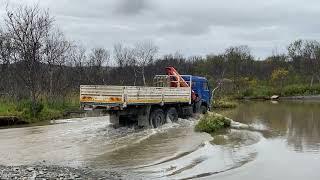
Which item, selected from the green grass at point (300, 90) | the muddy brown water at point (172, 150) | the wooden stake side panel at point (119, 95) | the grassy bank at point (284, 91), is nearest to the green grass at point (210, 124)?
the muddy brown water at point (172, 150)

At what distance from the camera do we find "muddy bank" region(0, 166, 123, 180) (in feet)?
39.2

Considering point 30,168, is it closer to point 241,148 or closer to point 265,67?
point 241,148

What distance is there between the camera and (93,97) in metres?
21.5

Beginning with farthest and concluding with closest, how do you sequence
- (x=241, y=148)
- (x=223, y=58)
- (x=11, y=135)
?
(x=223, y=58)
(x=11, y=135)
(x=241, y=148)

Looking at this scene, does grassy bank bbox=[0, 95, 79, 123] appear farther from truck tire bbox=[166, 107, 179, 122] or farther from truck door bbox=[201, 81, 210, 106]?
truck door bbox=[201, 81, 210, 106]

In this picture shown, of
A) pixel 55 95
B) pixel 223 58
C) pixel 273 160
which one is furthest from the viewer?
pixel 223 58

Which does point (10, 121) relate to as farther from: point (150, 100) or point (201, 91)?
point (201, 91)

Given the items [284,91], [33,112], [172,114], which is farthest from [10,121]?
[284,91]

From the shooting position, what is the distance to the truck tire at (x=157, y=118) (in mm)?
23625

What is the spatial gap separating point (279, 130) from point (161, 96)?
5.89 metres

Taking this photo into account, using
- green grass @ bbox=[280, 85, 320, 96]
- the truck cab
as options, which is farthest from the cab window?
green grass @ bbox=[280, 85, 320, 96]

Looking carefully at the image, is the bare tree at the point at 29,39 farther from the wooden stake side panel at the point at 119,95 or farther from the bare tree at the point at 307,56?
the bare tree at the point at 307,56

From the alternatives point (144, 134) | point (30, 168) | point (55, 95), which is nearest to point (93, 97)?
point (144, 134)

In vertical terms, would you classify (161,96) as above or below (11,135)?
above
